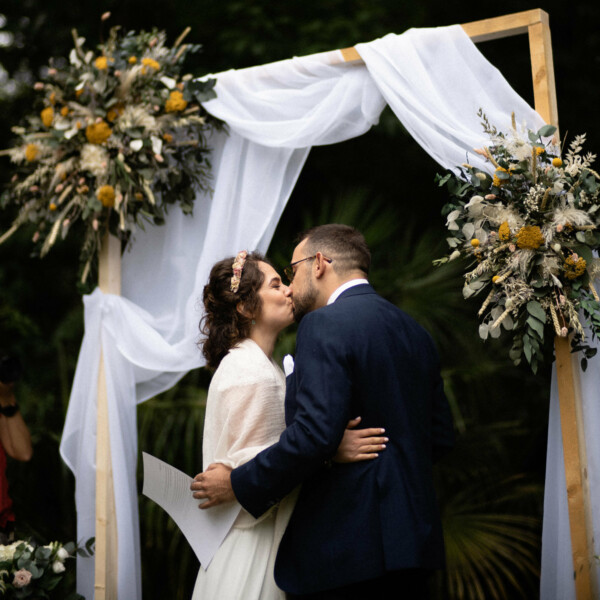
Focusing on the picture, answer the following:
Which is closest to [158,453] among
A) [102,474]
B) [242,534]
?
[102,474]

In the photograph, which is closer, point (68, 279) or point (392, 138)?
point (392, 138)

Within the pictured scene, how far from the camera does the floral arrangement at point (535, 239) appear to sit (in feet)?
8.94

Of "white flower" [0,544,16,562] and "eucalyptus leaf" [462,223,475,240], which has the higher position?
"eucalyptus leaf" [462,223,475,240]

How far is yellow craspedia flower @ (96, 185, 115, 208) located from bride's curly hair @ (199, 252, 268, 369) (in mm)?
743

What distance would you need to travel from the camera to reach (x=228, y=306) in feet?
10.1

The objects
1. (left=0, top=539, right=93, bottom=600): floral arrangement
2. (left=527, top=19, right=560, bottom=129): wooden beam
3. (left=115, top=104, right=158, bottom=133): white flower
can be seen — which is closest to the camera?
(left=527, top=19, right=560, bottom=129): wooden beam

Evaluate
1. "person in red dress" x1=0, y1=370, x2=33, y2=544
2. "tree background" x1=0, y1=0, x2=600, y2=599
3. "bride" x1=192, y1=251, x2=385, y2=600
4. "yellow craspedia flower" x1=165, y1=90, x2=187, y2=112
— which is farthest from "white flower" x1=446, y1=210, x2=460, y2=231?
"person in red dress" x1=0, y1=370, x2=33, y2=544

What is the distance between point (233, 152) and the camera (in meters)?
3.68

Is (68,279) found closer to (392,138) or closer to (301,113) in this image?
(392,138)

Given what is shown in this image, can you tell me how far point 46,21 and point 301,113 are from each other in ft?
9.77

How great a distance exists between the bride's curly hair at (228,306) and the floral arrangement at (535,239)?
2.61 feet

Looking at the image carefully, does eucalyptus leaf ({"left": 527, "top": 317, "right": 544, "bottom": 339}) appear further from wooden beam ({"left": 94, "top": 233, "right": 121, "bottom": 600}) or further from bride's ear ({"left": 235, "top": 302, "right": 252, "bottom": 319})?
wooden beam ({"left": 94, "top": 233, "right": 121, "bottom": 600})

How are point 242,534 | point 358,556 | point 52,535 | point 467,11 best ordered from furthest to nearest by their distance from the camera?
point 467,11 → point 52,535 → point 242,534 → point 358,556

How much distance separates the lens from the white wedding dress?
270 cm
